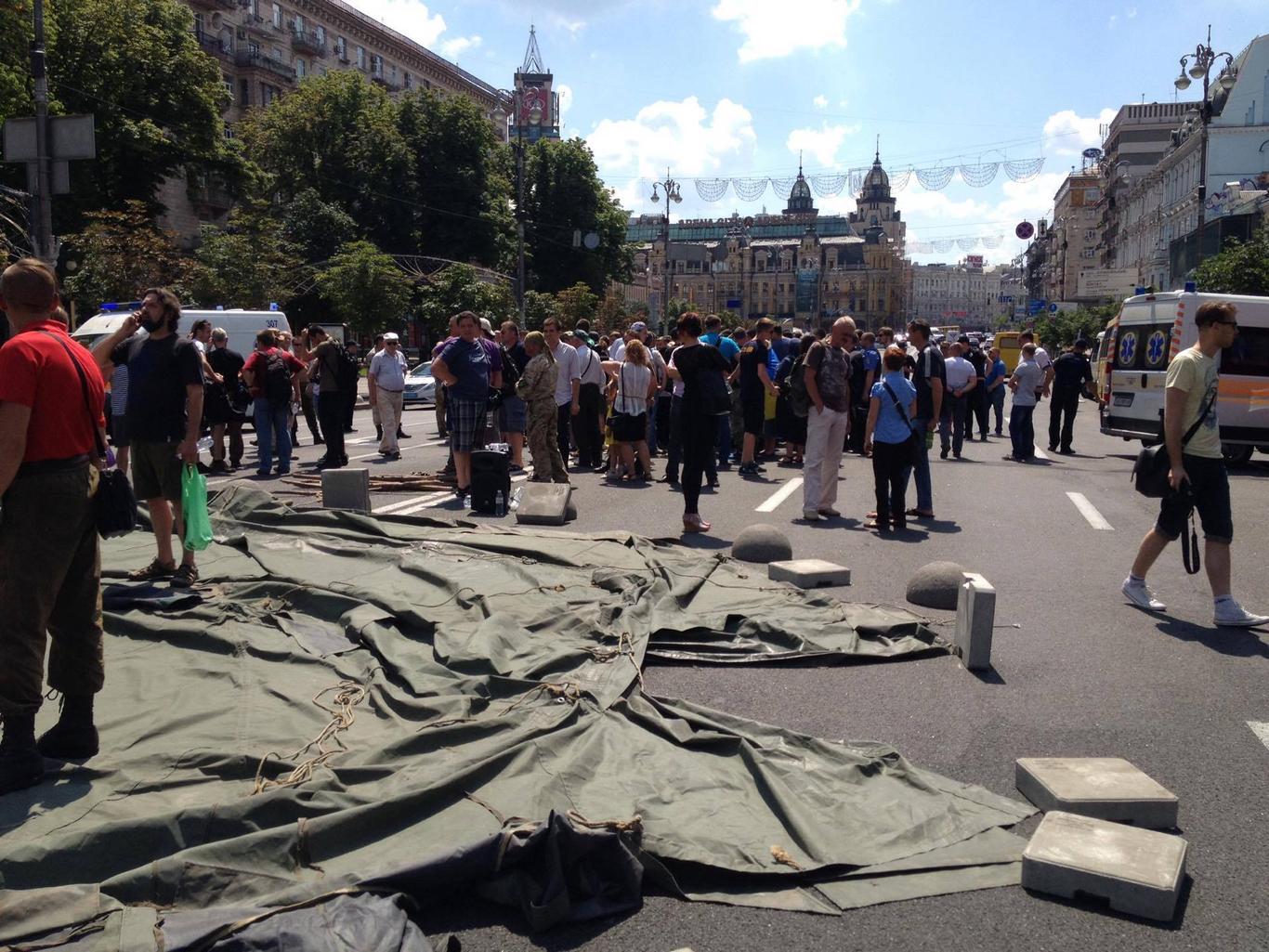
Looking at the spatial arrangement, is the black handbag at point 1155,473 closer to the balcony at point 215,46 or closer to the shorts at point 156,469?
the shorts at point 156,469

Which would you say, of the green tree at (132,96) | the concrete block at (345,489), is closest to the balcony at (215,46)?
the green tree at (132,96)

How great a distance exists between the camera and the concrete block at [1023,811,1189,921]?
11.7ft

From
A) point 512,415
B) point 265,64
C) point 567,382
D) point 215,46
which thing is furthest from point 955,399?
point 265,64

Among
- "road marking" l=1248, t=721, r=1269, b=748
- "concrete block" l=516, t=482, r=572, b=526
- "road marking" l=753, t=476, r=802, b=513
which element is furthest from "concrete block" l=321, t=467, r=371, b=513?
"road marking" l=1248, t=721, r=1269, b=748

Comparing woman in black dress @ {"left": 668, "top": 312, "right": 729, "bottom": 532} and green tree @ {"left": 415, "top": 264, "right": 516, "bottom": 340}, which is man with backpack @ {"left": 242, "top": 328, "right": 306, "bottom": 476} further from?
green tree @ {"left": 415, "top": 264, "right": 516, "bottom": 340}

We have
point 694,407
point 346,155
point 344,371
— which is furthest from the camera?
point 346,155

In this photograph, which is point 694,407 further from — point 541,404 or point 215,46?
point 215,46

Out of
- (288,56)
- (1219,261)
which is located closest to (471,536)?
(1219,261)

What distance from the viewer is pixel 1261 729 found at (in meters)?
5.37

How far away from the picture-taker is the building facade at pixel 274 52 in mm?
56812

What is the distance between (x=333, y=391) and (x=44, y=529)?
1090cm

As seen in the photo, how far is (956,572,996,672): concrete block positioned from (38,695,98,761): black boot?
4.45 meters

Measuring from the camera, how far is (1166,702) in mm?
5789

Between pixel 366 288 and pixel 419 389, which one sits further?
pixel 366 288
